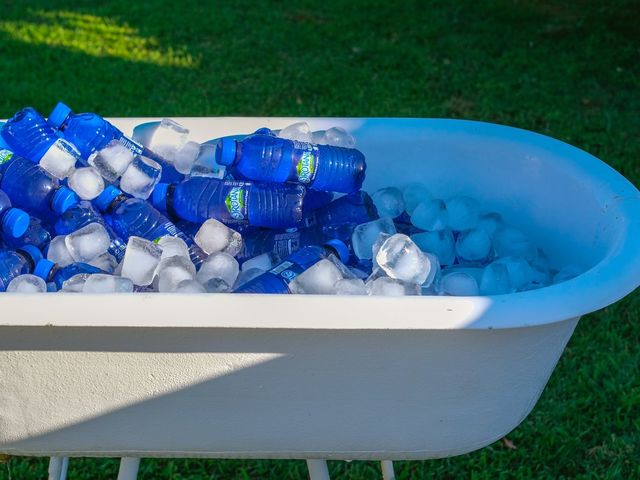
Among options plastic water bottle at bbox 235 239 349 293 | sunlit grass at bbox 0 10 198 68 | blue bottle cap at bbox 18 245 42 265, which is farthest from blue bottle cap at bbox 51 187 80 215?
sunlit grass at bbox 0 10 198 68

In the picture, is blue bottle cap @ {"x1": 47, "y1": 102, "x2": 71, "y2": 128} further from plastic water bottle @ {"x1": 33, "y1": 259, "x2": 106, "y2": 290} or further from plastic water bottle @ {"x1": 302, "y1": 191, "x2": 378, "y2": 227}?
plastic water bottle @ {"x1": 302, "y1": 191, "x2": 378, "y2": 227}

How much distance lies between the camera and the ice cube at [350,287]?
1473 mm

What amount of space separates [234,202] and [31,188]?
0.43 meters

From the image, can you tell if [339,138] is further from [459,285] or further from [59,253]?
[59,253]

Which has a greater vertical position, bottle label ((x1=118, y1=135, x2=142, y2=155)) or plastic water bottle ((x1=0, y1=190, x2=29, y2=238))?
bottle label ((x1=118, y1=135, x2=142, y2=155))

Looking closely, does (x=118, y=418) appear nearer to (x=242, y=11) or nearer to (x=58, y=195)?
(x=58, y=195)

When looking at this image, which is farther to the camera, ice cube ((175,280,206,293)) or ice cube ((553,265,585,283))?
ice cube ((553,265,585,283))

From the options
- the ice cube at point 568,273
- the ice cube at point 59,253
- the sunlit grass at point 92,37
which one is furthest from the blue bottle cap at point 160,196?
the sunlit grass at point 92,37

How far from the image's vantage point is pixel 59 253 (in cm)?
169

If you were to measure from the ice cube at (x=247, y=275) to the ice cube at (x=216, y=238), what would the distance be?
8cm

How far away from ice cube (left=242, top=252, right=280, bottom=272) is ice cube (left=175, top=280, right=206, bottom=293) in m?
0.24

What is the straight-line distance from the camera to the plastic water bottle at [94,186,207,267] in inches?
69.1

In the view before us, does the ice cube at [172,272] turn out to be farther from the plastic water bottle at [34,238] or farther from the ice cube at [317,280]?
the plastic water bottle at [34,238]

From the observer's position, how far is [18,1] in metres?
5.61
